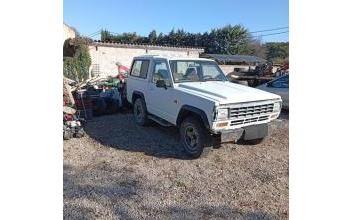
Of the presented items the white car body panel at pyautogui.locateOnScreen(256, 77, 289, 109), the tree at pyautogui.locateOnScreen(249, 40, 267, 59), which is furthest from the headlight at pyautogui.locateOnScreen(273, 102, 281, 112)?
the tree at pyautogui.locateOnScreen(249, 40, 267, 59)

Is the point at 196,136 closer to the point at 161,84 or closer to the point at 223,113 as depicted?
the point at 223,113

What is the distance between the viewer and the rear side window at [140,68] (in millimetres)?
7759

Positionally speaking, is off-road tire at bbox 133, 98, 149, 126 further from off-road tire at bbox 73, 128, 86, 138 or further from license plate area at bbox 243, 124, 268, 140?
license plate area at bbox 243, 124, 268, 140

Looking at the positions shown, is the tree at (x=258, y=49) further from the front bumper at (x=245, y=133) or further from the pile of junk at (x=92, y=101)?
the front bumper at (x=245, y=133)

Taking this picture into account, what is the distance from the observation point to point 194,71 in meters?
6.86

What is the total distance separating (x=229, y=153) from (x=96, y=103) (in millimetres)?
4886

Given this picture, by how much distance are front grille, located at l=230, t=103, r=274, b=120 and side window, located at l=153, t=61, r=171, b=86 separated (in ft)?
5.68

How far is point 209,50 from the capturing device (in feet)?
129

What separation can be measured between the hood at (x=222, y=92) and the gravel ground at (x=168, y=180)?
105 cm

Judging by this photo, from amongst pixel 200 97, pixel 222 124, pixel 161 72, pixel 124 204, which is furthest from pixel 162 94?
pixel 124 204

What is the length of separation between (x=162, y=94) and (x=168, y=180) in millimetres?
2416

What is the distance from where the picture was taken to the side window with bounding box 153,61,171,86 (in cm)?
677

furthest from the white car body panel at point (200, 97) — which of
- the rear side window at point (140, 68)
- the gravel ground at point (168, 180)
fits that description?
the gravel ground at point (168, 180)
